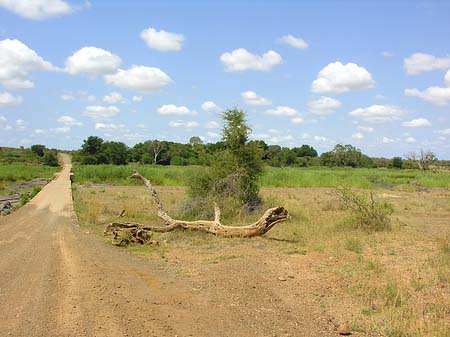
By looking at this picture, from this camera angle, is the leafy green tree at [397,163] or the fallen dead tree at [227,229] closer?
the fallen dead tree at [227,229]


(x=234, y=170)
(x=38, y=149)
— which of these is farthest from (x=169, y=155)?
(x=234, y=170)

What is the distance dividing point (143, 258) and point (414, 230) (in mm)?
9704

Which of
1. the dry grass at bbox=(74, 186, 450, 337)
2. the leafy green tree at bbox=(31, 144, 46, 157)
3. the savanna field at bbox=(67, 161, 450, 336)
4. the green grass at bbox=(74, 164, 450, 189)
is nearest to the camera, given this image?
the dry grass at bbox=(74, 186, 450, 337)

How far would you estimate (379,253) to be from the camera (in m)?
11.0

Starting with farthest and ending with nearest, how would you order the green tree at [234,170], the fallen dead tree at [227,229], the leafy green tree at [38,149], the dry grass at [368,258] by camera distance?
the leafy green tree at [38,149]
the green tree at [234,170]
the fallen dead tree at [227,229]
the dry grass at [368,258]

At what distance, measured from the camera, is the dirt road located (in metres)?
6.14

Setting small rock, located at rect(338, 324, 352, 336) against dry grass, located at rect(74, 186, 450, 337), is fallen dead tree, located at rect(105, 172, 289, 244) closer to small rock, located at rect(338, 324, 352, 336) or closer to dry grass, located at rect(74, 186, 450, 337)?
dry grass, located at rect(74, 186, 450, 337)

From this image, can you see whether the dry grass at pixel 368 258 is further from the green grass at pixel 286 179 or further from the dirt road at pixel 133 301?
the green grass at pixel 286 179

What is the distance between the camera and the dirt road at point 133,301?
6.14 m

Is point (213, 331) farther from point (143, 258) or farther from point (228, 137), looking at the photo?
point (228, 137)

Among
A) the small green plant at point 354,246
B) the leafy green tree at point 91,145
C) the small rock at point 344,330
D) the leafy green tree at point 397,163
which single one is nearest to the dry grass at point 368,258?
the small green plant at point 354,246

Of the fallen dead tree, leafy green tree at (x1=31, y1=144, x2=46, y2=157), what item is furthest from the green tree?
leafy green tree at (x1=31, y1=144, x2=46, y2=157)

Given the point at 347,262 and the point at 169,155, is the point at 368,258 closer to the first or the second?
the point at 347,262

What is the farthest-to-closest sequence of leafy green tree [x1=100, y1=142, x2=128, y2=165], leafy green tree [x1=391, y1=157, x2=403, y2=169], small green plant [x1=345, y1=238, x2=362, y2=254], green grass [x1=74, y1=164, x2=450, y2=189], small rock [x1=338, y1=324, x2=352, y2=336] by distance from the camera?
1. leafy green tree [x1=391, y1=157, x2=403, y2=169]
2. leafy green tree [x1=100, y1=142, x2=128, y2=165]
3. green grass [x1=74, y1=164, x2=450, y2=189]
4. small green plant [x1=345, y1=238, x2=362, y2=254]
5. small rock [x1=338, y1=324, x2=352, y2=336]
